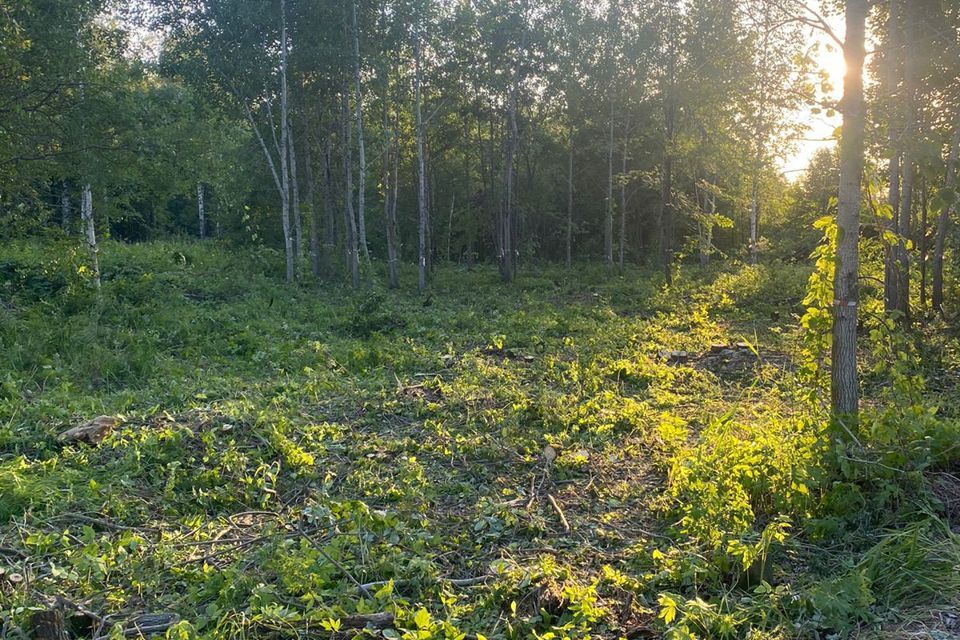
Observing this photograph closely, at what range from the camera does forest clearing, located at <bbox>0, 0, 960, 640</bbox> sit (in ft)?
11.8

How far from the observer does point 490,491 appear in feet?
17.3

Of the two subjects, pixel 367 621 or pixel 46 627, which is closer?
pixel 46 627

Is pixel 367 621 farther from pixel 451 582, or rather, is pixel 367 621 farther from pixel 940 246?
pixel 940 246

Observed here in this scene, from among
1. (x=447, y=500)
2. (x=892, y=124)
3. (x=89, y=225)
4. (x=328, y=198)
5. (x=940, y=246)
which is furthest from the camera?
(x=328, y=198)

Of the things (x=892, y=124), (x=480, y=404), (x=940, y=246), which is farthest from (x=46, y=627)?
(x=940, y=246)

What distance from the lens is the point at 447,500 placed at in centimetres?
514

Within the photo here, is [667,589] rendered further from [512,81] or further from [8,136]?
[512,81]

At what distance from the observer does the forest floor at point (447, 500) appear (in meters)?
3.42

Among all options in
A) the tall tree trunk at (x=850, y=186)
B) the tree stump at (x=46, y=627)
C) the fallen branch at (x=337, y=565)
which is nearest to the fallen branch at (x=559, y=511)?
the fallen branch at (x=337, y=565)

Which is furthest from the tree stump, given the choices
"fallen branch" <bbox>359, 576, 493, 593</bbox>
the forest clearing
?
"fallen branch" <bbox>359, 576, 493, 593</bbox>

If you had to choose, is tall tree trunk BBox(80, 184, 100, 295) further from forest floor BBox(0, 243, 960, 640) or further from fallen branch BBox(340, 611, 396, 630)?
fallen branch BBox(340, 611, 396, 630)

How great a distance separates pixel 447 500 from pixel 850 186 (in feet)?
12.7

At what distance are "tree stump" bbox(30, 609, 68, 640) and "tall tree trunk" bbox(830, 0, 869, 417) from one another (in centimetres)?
512

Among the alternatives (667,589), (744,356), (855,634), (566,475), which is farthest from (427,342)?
(855,634)
